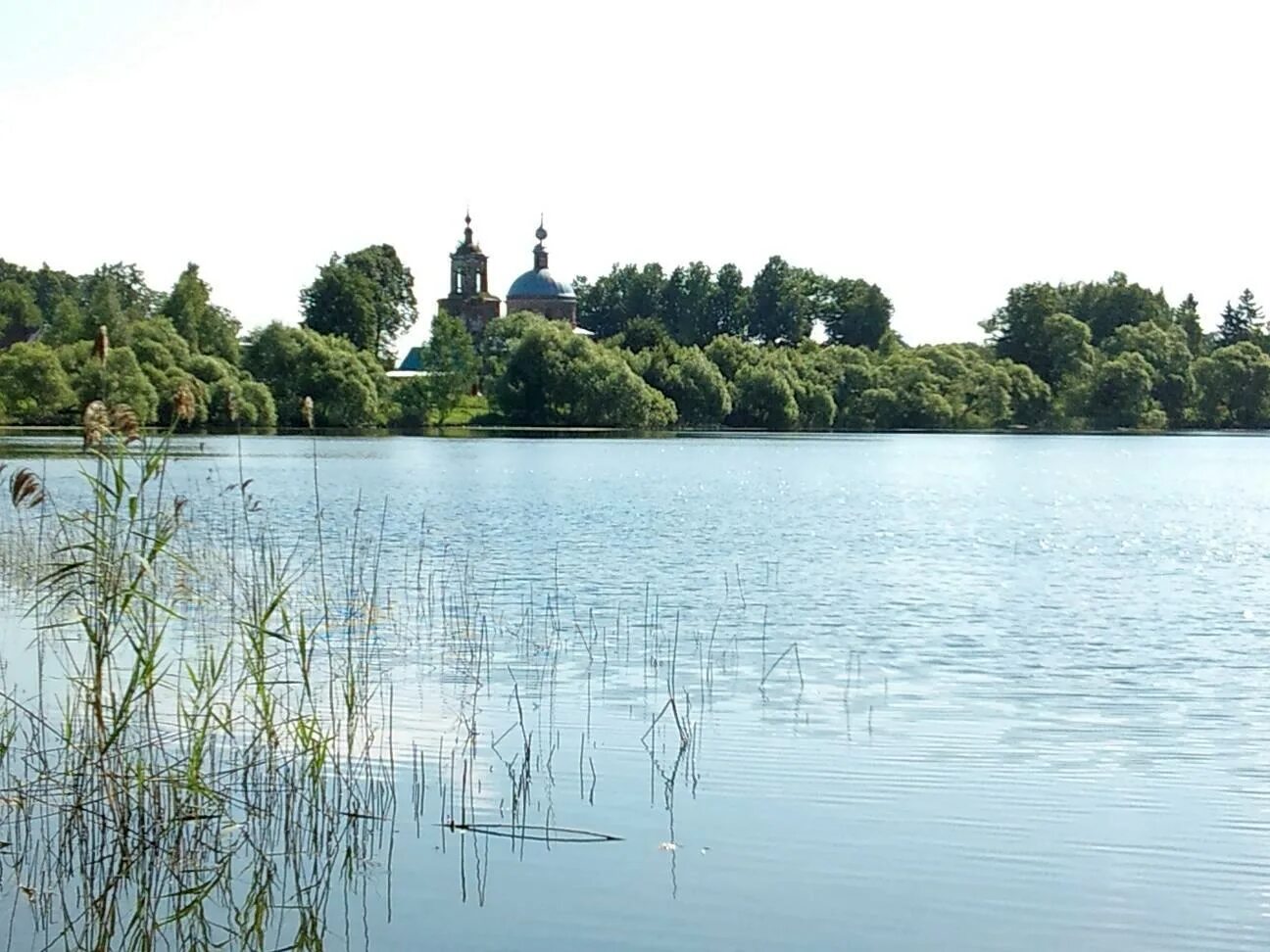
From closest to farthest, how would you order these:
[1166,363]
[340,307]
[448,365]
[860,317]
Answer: [448,365] < [340,307] < [1166,363] < [860,317]

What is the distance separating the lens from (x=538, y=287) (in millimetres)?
148250

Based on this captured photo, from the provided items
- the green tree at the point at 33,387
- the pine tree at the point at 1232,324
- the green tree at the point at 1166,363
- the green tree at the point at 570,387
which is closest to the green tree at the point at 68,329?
the green tree at the point at 33,387

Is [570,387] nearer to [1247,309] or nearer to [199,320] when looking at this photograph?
[199,320]

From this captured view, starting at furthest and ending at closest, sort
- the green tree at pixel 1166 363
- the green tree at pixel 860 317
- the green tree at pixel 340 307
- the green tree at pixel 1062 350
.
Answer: the green tree at pixel 860 317 → the green tree at pixel 1062 350 → the green tree at pixel 1166 363 → the green tree at pixel 340 307

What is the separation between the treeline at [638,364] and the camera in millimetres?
75000

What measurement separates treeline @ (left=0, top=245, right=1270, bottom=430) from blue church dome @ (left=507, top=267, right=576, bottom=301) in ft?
37.4

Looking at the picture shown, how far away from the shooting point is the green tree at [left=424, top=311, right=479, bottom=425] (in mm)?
94188

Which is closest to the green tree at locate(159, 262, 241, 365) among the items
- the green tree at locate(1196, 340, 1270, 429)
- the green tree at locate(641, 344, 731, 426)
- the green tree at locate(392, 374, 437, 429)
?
the green tree at locate(392, 374, 437, 429)

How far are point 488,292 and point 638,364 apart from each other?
202ft

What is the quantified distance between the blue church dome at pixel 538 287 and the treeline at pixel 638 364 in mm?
11385

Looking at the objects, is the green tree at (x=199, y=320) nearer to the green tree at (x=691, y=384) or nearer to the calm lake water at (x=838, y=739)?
the green tree at (x=691, y=384)

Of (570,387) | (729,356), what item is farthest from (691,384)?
(570,387)

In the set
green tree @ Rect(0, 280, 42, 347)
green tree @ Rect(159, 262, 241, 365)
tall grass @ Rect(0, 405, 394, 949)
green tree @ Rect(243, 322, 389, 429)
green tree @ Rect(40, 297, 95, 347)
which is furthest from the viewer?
green tree @ Rect(0, 280, 42, 347)

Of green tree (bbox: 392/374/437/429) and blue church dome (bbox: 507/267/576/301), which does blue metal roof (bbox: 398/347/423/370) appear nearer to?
blue church dome (bbox: 507/267/576/301)
